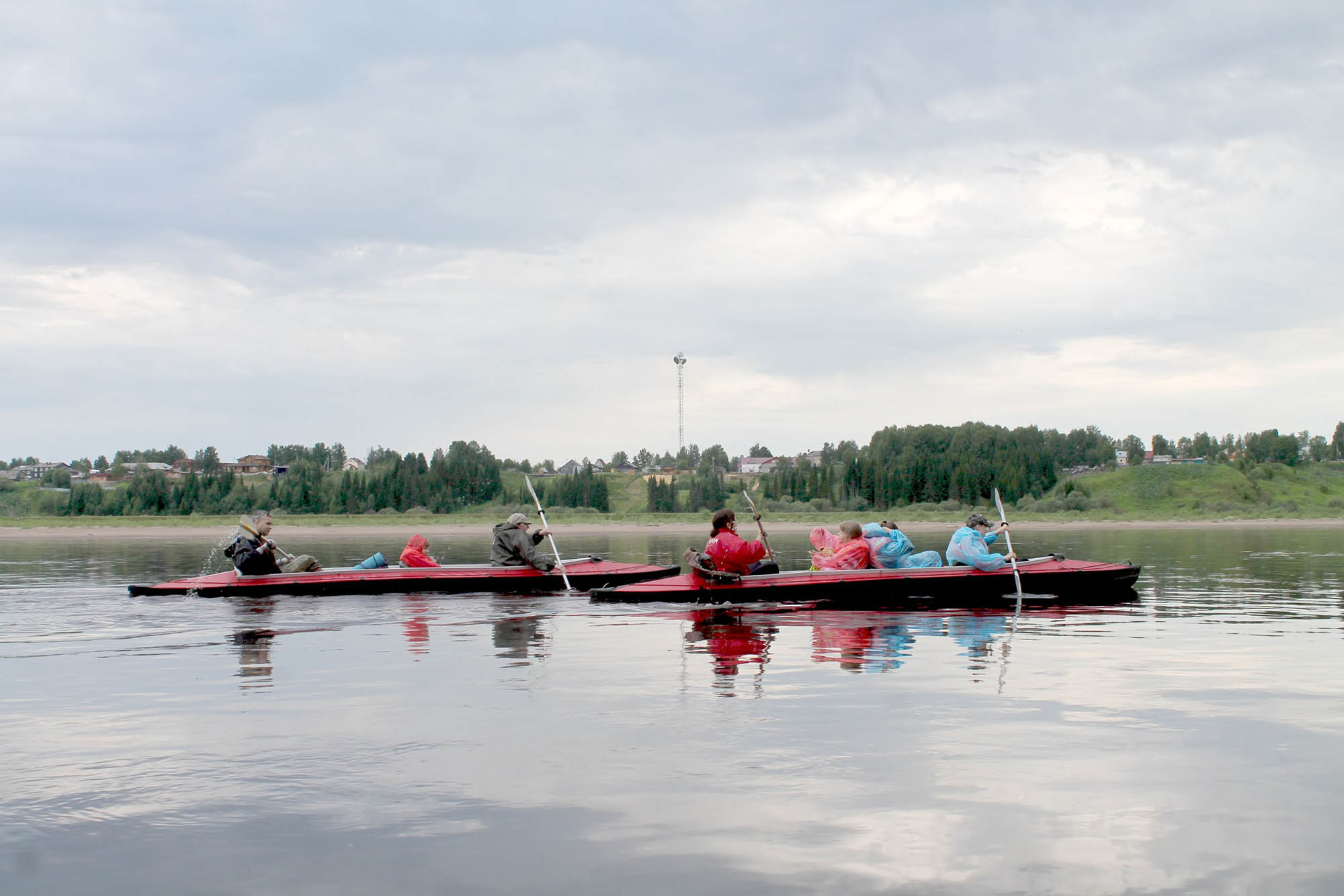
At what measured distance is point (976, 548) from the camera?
60.4ft

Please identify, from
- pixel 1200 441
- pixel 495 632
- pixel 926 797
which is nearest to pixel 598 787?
pixel 926 797

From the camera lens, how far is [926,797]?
20.6 feet

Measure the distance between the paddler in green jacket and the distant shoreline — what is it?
41.7 meters

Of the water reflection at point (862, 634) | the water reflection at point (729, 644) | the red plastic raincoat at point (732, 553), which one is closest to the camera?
the water reflection at point (729, 644)

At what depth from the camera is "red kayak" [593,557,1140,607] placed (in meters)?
17.8

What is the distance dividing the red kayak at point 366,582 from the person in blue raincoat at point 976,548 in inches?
287

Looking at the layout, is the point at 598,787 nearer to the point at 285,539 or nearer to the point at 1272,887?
the point at 1272,887

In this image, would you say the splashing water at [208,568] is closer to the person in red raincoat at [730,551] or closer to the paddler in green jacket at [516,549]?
the paddler in green jacket at [516,549]

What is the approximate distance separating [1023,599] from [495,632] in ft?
29.7

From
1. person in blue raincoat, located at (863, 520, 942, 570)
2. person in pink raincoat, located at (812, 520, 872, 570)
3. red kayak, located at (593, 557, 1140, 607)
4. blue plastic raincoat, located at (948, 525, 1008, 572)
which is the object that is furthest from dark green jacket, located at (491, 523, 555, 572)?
blue plastic raincoat, located at (948, 525, 1008, 572)

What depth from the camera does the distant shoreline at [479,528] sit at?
224ft

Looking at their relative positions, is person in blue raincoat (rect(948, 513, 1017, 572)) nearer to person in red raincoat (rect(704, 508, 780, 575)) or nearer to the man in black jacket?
person in red raincoat (rect(704, 508, 780, 575))

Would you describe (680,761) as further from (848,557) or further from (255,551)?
(255,551)

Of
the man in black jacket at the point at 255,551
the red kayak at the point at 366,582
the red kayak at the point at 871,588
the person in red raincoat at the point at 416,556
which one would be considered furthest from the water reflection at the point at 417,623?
the red kayak at the point at 871,588
